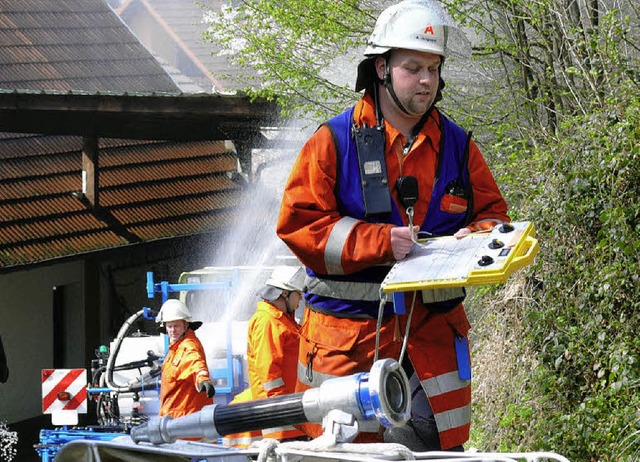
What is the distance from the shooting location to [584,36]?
10258 millimetres

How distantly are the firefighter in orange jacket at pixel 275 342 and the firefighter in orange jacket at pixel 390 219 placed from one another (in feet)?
11.5

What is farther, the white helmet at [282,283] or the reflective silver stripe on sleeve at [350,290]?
the white helmet at [282,283]

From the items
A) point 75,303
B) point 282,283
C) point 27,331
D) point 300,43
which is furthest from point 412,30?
point 75,303

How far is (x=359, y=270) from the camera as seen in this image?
4.60 meters

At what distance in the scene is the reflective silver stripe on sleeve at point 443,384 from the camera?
456 centimetres

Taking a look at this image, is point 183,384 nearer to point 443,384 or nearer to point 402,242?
point 443,384

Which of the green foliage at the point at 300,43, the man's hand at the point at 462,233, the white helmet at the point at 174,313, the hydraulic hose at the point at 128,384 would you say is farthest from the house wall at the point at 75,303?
the man's hand at the point at 462,233

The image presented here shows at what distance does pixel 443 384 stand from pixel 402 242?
552 millimetres

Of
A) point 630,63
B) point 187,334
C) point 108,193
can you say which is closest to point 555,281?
point 630,63

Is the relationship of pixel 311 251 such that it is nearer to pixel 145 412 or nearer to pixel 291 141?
pixel 145 412

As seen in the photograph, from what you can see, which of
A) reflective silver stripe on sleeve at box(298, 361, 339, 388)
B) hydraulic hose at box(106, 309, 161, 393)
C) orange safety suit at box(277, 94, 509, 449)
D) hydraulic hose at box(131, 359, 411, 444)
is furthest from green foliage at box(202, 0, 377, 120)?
hydraulic hose at box(131, 359, 411, 444)

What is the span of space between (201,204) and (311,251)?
62.9ft

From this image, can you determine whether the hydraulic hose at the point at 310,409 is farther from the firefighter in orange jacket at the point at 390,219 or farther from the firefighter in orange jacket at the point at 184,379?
the firefighter in orange jacket at the point at 184,379

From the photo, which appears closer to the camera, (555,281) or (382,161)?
(382,161)
